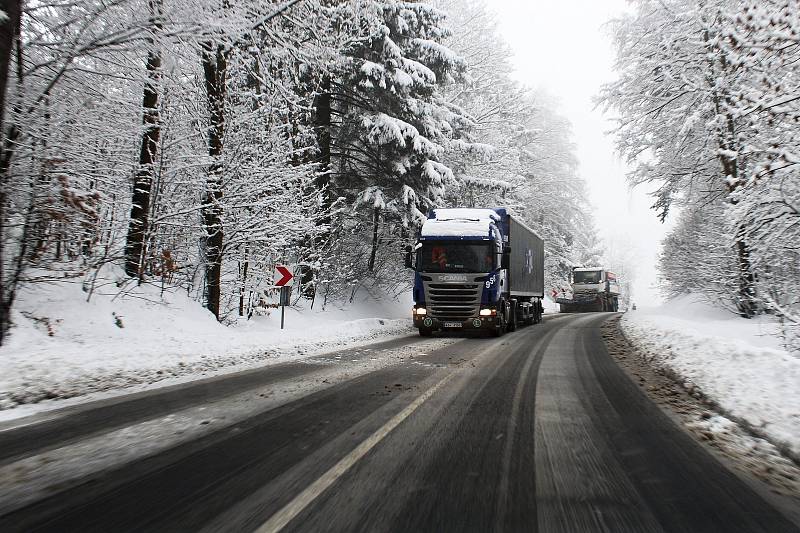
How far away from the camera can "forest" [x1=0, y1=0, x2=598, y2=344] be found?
9.20 metres

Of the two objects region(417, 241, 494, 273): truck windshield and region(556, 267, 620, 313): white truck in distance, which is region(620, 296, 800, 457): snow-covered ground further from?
region(556, 267, 620, 313): white truck in distance

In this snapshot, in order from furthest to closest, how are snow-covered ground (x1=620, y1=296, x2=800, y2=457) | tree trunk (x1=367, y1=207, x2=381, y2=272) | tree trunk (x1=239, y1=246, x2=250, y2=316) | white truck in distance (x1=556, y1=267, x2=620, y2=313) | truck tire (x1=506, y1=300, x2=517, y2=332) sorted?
white truck in distance (x1=556, y1=267, x2=620, y2=313)
tree trunk (x1=367, y1=207, x2=381, y2=272)
truck tire (x1=506, y1=300, x2=517, y2=332)
tree trunk (x1=239, y1=246, x2=250, y2=316)
snow-covered ground (x1=620, y1=296, x2=800, y2=457)

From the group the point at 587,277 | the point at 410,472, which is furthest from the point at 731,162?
the point at 587,277

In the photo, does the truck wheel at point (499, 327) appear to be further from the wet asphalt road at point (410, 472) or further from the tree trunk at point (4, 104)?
the tree trunk at point (4, 104)

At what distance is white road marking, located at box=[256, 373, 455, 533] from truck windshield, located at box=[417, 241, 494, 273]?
11039 millimetres

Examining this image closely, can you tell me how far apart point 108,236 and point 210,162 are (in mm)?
2754

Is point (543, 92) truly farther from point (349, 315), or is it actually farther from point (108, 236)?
point (108, 236)

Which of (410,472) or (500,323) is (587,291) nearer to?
(500,323)

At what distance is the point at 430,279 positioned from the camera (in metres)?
16.9

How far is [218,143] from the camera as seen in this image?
13906 mm

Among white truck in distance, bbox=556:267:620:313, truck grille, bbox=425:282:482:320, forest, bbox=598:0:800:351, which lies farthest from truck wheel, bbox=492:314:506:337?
white truck in distance, bbox=556:267:620:313

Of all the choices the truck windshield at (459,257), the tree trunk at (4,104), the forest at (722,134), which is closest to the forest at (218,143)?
the tree trunk at (4,104)

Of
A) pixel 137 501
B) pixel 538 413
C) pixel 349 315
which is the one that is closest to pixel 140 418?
pixel 137 501

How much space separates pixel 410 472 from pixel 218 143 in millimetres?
11978
